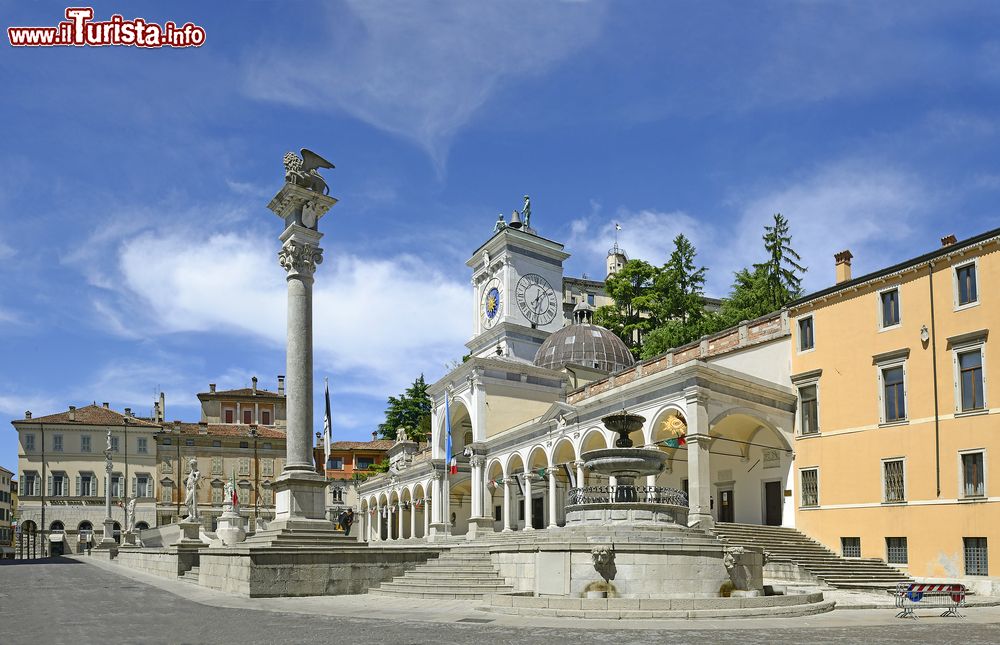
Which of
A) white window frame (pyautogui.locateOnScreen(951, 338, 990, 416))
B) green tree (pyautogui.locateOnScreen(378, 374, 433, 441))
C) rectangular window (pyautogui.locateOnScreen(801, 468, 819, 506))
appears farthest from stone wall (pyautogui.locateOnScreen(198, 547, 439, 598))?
green tree (pyautogui.locateOnScreen(378, 374, 433, 441))

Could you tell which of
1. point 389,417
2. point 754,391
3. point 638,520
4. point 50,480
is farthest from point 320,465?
point 638,520

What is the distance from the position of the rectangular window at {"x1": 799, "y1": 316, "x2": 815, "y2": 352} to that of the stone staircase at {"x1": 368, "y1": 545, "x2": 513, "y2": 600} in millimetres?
15188

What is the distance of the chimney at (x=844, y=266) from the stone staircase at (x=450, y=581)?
1778 cm

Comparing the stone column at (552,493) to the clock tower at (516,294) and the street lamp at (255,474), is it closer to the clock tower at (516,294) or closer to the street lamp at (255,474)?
the clock tower at (516,294)

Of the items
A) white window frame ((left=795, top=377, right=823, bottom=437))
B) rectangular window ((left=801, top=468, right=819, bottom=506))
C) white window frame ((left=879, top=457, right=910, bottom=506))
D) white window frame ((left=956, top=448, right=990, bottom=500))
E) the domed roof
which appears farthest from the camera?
the domed roof

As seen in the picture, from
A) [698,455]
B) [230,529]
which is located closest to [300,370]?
[698,455]

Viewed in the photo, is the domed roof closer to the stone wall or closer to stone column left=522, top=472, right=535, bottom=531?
stone column left=522, top=472, right=535, bottom=531

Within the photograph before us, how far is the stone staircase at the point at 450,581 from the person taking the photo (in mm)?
19438

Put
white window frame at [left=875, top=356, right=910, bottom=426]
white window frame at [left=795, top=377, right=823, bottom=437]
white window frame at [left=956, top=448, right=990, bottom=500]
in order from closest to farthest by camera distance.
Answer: white window frame at [left=956, top=448, right=990, bottom=500] < white window frame at [left=875, top=356, right=910, bottom=426] < white window frame at [left=795, top=377, right=823, bottom=437]

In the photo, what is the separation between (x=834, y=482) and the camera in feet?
95.6

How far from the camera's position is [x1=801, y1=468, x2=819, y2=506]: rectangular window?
29.9 meters

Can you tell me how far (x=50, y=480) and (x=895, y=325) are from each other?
7652 centimetres

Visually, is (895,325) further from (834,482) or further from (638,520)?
(638,520)

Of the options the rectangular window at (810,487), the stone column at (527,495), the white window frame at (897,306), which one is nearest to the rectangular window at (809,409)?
the rectangular window at (810,487)
